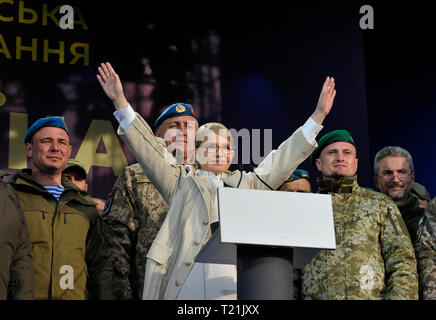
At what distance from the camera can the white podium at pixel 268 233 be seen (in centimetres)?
199

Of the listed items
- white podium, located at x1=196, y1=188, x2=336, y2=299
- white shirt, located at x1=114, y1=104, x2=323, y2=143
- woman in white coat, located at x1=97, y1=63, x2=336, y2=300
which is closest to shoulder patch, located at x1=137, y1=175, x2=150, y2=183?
woman in white coat, located at x1=97, y1=63, x2=336, y2=300

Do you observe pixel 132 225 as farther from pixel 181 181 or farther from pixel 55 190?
pixel 181 181

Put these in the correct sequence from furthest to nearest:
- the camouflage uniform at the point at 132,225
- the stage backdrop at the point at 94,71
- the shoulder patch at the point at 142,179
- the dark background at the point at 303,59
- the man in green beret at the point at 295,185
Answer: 1. the dark background at the point at 303,59
2. the stage backdrop at the point at 94,71
3. the man in green beret at the point at 295,185
4. the shoulder patch at the point at 142,179
5. the camouflage uniform at the point at 132,225

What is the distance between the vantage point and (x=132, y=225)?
3.65m

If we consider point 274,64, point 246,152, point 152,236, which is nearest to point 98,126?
point 246,152

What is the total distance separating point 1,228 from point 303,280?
142 centimetres

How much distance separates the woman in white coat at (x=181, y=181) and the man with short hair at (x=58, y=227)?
0.54 meters

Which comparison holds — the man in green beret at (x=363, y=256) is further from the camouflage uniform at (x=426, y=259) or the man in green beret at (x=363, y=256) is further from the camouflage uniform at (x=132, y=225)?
the camouflage uniform at (x=132, y=225)

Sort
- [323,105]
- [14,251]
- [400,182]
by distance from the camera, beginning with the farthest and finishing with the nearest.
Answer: [400,182] < [323,105] < [14,251]

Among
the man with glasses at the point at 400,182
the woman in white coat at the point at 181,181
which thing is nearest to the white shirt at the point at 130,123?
the woman in white coat at the point at 181,181

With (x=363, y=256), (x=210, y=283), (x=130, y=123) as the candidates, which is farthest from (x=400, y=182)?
(x=130, y=123)

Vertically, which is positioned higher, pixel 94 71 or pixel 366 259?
pixel 94 71

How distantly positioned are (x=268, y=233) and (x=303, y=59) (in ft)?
14.1

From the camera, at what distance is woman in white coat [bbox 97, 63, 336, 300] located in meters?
2.82
